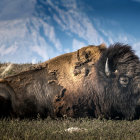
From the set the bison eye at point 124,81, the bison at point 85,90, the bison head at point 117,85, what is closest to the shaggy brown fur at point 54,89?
the bison at point 85,90

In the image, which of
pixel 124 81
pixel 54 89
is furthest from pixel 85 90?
pixel 124 81

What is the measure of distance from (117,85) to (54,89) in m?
1.76

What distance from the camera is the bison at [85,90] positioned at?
236 inches

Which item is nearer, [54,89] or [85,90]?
[85,90]

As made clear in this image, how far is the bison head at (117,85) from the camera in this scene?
5.97 m

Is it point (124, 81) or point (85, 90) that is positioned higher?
point (124, 81)

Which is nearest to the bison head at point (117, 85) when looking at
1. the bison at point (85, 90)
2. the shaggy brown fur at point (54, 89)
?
the bison at point (85, 90)

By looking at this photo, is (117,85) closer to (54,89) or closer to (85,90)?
(85,90)

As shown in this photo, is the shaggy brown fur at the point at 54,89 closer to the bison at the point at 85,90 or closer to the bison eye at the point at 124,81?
the bison at the point at 85,90

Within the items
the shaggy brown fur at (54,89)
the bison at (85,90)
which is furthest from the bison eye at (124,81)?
the shaggy brown fur at (54,89)

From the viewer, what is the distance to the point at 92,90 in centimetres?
609

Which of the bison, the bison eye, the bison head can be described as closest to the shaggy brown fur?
the bison

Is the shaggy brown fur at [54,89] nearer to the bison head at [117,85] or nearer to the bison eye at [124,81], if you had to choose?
the bison head at [117,85]

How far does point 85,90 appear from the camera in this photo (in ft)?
19.9
